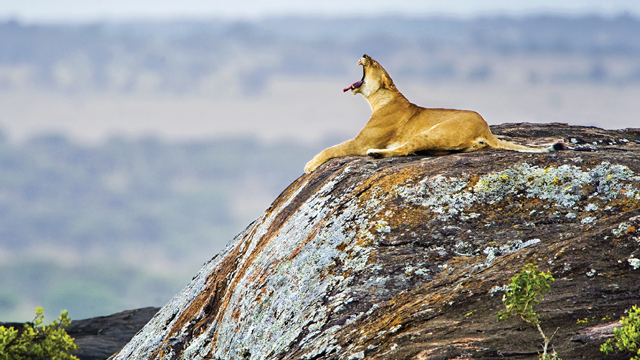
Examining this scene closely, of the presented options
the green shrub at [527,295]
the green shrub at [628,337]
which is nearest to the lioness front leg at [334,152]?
the green shrub at [527,295]

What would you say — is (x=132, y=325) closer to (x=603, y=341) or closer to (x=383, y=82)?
(x=383, y=82)

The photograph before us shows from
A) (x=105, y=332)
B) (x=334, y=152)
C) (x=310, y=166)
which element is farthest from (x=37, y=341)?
(x=105, y=332)

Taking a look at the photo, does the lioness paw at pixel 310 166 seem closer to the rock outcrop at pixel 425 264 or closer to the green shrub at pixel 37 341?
the rock outcrop at pixel 425 264

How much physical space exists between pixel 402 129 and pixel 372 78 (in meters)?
1.70

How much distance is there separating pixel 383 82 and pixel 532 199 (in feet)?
A: 17.9

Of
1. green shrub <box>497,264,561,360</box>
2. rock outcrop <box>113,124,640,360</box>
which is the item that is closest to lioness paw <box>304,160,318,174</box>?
rock outcrop <box>113,124,640,360</box>

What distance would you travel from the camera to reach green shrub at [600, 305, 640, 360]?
3789mm

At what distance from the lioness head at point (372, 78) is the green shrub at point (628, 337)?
314 inches

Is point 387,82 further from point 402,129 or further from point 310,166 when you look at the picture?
point 310,166

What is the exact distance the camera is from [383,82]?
11.4m

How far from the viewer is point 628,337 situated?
3848mm

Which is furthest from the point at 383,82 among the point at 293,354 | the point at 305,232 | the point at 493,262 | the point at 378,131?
the point at 293,354

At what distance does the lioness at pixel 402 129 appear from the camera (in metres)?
8.92

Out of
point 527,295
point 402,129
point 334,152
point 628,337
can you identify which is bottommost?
point 628,337
